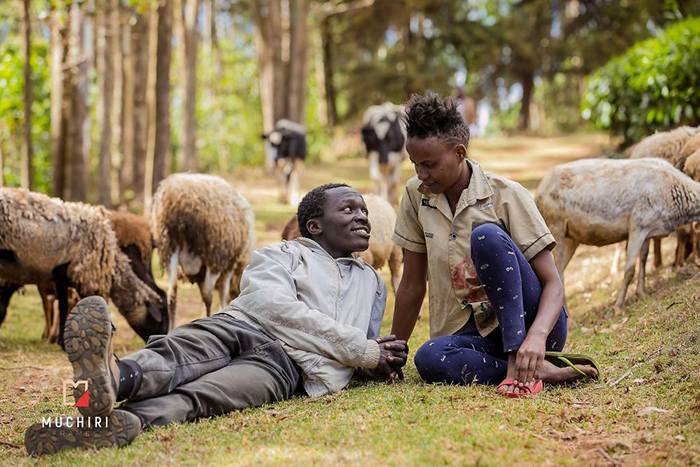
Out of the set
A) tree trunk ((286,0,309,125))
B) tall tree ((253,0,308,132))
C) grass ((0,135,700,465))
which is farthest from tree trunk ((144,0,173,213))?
grass ((0,135,700,465))

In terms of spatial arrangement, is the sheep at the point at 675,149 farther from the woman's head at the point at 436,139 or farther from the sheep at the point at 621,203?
the woman's head at the point at 436,139

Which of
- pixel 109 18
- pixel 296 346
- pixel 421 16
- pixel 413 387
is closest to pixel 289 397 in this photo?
pixel 296 346

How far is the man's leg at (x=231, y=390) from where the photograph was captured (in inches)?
156

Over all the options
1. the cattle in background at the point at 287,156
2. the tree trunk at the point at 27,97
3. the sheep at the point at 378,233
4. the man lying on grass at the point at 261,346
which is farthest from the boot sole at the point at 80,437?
the cattle in background at the point at 287,156

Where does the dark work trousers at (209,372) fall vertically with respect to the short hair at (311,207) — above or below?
below

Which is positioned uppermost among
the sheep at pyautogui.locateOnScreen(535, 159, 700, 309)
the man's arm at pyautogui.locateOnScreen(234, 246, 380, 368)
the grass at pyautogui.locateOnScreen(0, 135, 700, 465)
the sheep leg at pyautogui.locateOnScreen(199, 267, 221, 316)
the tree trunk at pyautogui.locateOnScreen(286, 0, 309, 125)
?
the tree trunk at pyautogui.locateOnScreen(286, 0, 309, 125)

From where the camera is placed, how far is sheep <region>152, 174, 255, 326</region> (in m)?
8.27

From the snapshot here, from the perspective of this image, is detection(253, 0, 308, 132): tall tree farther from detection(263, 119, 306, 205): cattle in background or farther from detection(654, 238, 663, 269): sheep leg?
detection(654, 238, 663, 269): sheep leg

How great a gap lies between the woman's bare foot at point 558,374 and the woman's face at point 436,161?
1.20 m

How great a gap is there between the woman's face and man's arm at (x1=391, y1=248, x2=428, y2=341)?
0.59 meters

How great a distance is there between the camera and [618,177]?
23.4 feet

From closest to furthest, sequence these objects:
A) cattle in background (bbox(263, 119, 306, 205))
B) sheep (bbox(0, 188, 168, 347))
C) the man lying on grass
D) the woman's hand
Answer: the man lying on grass → the woman's hand → sheep (bbox(0, 188, 168, 347)) → cattle in background (bbox(263, 119, 306, 205))

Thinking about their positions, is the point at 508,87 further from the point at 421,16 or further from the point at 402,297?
the point at 402,297

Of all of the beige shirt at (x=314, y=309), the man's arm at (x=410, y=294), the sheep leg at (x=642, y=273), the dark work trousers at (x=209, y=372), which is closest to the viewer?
the dark work trousers at (x=209, y=372)
